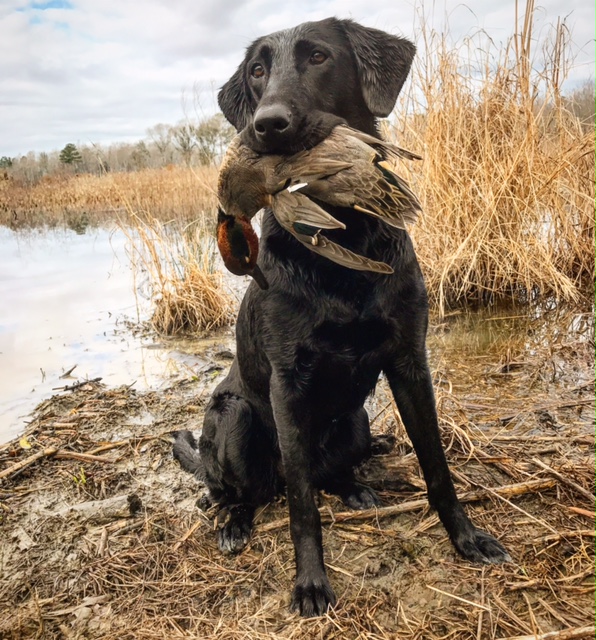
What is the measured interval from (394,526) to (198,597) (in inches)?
30.9

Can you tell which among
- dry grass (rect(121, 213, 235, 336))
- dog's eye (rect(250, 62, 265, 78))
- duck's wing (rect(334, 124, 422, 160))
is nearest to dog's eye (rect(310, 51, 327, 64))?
dog's eye (rect(250, 62, 265, 78))

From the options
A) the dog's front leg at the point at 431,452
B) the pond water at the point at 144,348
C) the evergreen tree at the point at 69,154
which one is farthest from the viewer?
the evergreen tree at the point at 69,154

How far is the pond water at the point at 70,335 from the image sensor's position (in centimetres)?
438

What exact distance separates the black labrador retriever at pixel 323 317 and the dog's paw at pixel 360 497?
2 centimetres

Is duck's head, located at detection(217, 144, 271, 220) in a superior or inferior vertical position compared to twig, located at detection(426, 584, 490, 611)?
superior

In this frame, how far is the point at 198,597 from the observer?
77.0 inches

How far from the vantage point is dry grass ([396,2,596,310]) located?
474cm

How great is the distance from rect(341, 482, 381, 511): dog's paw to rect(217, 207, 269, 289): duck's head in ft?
3.33

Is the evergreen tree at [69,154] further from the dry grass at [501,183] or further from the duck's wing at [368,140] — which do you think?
the duck's wing at [368,140]

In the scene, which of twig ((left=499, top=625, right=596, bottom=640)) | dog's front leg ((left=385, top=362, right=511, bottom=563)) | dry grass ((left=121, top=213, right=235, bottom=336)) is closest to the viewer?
twig ((left=499, top=625, right=596, bottom=640))

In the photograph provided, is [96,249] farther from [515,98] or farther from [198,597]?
[198,597]

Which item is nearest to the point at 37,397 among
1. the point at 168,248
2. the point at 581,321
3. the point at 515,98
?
the point at 168,248

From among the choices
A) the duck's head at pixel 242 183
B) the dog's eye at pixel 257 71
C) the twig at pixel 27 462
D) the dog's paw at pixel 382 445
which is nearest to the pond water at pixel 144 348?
the twig at pixel 27 462

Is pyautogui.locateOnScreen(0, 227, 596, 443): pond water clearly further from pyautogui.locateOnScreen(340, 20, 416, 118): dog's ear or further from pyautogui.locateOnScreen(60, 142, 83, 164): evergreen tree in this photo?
pyautogui.locateOnScreen(60, 142, 83, 164): evergreen tree
